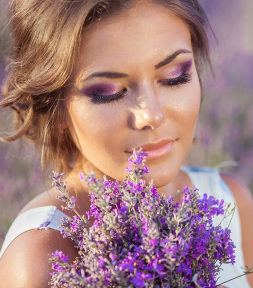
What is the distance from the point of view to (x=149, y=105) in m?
2.20

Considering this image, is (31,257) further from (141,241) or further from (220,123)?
(220,123)

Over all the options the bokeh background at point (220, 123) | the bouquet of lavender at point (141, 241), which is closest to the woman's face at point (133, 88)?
the bouquet of lavender at point (141, 241)

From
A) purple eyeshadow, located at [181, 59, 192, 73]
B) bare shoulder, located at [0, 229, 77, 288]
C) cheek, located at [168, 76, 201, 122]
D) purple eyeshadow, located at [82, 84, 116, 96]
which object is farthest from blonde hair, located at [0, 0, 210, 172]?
bare shoulder, located at [0, 229, 77, 288]

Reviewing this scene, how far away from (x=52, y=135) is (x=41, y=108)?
0.20 metres

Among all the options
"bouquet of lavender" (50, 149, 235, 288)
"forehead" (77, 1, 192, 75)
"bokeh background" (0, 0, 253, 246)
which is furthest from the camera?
"bokeh background" (0, 0, 253, 246)

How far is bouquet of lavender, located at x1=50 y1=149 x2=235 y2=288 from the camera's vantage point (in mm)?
1469

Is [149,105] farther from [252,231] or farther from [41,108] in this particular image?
[252,231]

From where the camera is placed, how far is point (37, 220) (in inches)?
101

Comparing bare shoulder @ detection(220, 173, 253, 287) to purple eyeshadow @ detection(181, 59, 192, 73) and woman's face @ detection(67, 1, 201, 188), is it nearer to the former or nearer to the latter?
woman's face @ detection(67, 1, 201, 188)

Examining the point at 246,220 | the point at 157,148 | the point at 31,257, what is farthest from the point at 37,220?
the point at 246,220

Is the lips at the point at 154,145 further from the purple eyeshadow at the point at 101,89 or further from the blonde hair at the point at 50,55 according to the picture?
the blonde hair at the point at 50,55

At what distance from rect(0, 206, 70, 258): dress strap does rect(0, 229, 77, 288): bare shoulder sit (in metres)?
0.03

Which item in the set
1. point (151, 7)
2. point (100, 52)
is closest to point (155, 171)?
point (100, 52)

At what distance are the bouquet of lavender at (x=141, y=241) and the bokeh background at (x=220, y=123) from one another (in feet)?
5.37
